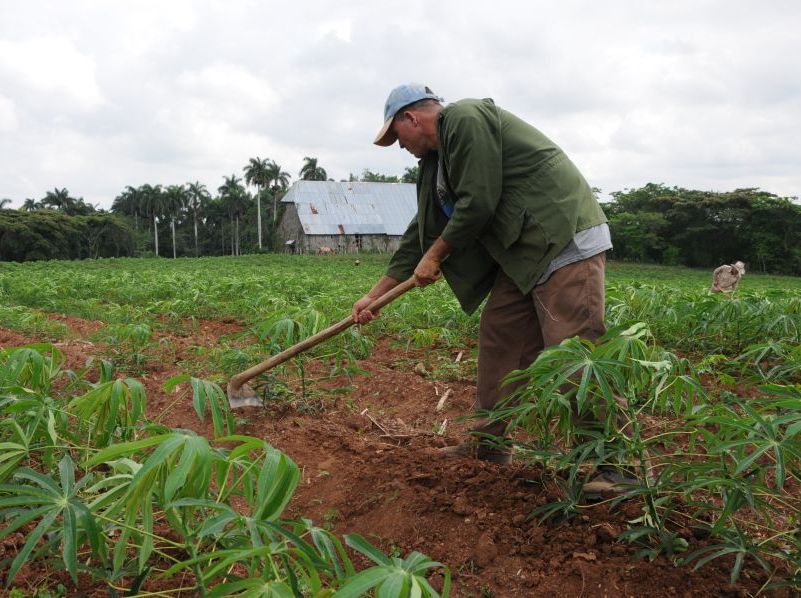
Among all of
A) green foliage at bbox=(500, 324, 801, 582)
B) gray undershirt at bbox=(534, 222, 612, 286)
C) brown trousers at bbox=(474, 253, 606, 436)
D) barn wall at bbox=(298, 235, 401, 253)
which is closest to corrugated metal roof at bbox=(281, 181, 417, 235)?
barn wall at bbox=(298, 235, 401, 253)

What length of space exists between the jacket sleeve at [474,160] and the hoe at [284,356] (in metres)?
0.51

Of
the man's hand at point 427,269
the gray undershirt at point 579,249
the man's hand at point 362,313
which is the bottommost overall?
the man's hand at point 362,313

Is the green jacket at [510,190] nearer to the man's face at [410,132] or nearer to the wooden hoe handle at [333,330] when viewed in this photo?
the man's face at [410,132]

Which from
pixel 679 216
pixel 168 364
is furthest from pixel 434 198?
pixel 679 216

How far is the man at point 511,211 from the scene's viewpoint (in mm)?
2443

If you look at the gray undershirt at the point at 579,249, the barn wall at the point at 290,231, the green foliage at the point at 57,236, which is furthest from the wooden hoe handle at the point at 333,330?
the green foliage at the point at 57,236

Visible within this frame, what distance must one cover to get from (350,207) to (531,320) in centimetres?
3563

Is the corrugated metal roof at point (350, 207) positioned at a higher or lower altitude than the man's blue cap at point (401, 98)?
higher

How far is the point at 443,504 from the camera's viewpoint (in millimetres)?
2330

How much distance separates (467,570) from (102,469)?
1421mm

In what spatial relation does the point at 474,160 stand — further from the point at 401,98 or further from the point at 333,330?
the point at 333,330

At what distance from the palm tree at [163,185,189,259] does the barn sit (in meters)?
21.0

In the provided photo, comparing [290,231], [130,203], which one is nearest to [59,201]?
[130,203]

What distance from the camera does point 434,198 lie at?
112 inches
